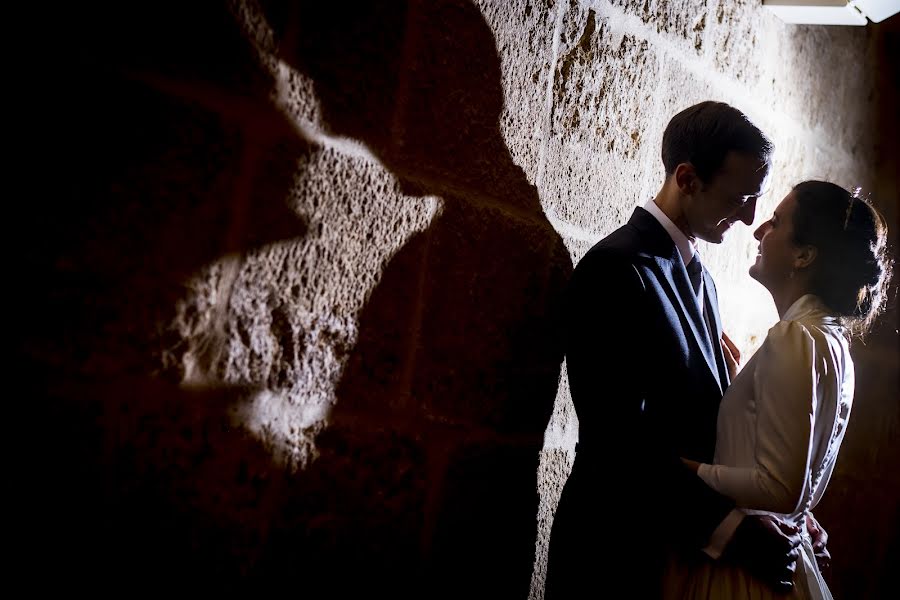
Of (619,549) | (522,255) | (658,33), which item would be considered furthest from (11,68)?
(658,33)

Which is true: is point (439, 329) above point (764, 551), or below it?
above

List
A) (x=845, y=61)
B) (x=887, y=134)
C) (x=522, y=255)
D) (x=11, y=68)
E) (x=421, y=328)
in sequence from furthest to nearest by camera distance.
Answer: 1. (x=887, y=134)
2. (x=845, y=61)
3. (x=522, y=255)
4. (x=421, y=328)
5. (x=11, y=68)

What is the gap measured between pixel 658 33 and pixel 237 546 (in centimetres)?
183

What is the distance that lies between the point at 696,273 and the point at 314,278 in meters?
1.10

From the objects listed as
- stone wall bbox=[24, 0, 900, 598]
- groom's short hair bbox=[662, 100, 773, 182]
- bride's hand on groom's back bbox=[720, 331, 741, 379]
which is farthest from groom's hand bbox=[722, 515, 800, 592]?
groom's short hair bbox=[662, 100, 773, 182]

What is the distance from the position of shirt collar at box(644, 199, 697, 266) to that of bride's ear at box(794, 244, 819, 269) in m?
0.27

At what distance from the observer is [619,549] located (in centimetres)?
124

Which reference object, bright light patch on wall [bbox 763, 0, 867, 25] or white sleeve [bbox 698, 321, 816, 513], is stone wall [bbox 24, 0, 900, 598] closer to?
white sleeve [bbox 698, 321, 816, 513]

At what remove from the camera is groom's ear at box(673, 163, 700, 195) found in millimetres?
1497

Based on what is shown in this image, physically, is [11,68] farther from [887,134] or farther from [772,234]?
[887,134]

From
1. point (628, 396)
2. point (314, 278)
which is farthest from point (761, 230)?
point (314, 278)

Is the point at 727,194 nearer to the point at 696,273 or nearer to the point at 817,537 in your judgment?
the point at 696,273

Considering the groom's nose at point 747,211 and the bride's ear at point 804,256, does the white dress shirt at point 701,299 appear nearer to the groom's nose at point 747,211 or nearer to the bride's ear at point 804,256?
the groom's nose at point 747,211

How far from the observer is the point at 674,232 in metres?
1.46
